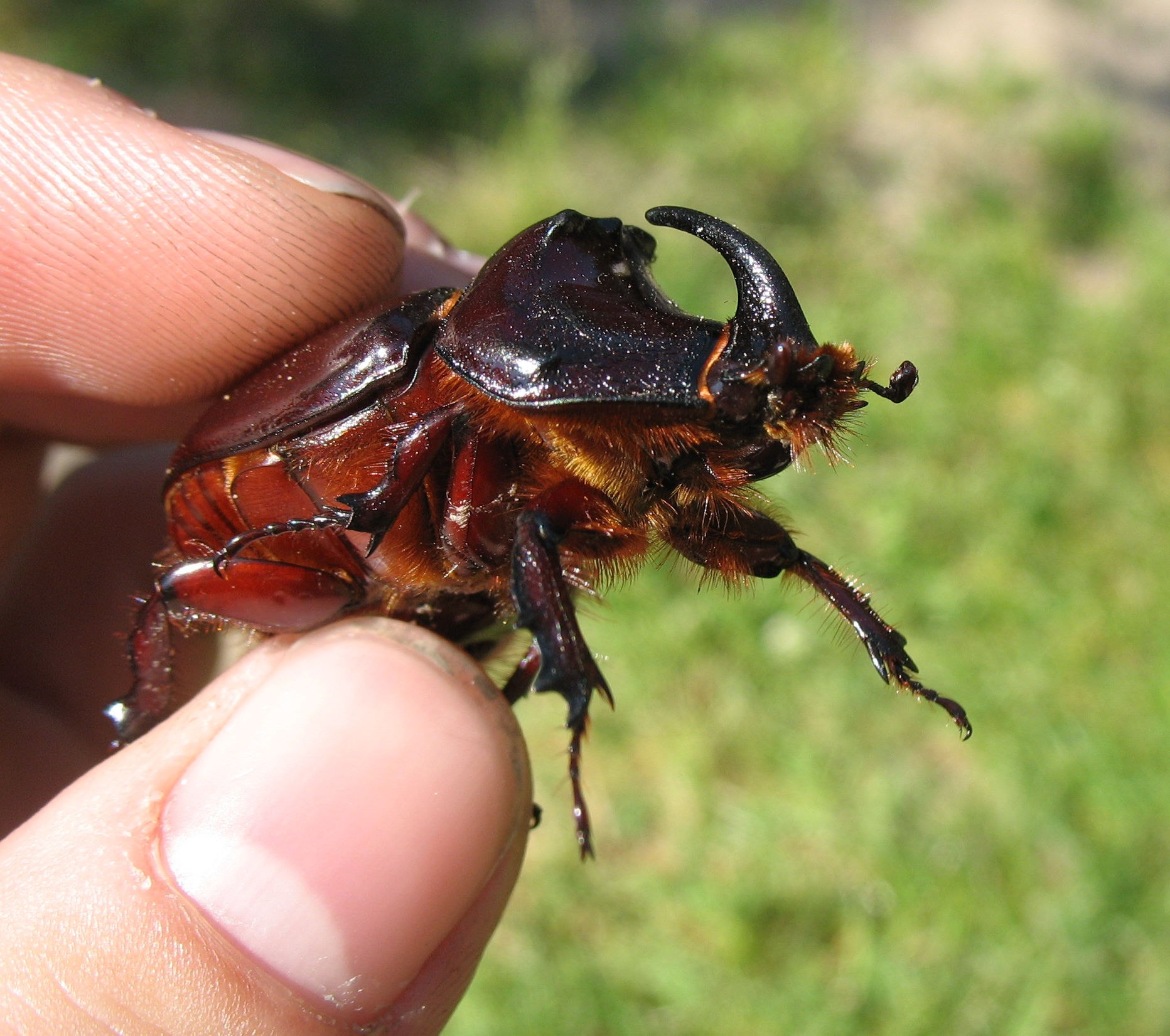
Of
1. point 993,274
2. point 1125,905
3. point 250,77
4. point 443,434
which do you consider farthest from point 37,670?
point 250,77

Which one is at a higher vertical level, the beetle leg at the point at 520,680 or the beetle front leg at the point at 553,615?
the beetle front leg at the point at 553,615

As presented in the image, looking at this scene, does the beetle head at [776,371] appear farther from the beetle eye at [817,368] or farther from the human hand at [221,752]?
the human hand at [221,752]

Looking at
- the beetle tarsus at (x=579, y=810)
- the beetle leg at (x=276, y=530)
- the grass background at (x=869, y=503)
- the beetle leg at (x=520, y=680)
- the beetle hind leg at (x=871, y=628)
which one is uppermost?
the beetle hind leg at (x=871, y=628)

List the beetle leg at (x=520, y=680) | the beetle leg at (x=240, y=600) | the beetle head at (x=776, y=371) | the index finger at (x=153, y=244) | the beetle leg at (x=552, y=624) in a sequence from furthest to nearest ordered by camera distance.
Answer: the index finger at (x=153, y=244) → the beetle leg at (x=520, y=680) → the beetle leg at (x=240, y=600) → the beetle head at (x=776, y=371) → the beetle leg at (x=552, y=624)

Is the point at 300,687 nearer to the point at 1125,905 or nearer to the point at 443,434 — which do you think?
the point at 443,434

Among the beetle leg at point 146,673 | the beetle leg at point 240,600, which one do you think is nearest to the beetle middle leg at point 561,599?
the beetle leg at point 240,600

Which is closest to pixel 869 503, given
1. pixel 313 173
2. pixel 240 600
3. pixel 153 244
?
pixel 313 173
